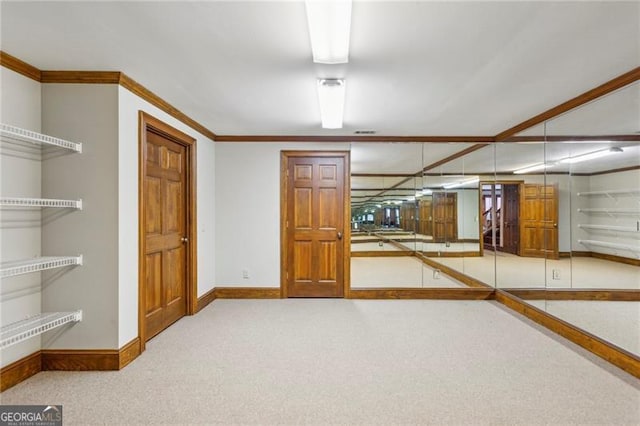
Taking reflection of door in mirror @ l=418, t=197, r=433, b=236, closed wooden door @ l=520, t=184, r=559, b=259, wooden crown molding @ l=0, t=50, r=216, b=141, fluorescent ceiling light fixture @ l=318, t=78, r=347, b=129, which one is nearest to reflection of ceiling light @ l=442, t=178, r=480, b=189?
reflection of door in mirror @ l=418, t=197, r=433, b=236

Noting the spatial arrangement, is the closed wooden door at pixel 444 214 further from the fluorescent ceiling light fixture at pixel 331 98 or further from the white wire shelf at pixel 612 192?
the fluorescent ceiling light fixture at pixel 331 98

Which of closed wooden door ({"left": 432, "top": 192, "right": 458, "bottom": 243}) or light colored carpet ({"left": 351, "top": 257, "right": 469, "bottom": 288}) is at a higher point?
closed wooden door ({"left": 432, "top": 192, "right": 458, "bottom": 243})

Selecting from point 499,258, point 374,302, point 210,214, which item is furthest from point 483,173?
point 210,214

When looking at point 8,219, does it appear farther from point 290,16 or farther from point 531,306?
point 531,306

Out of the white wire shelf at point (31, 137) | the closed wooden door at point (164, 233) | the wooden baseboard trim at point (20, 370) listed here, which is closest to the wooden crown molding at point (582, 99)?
the closed wooden door at point (164, 233)

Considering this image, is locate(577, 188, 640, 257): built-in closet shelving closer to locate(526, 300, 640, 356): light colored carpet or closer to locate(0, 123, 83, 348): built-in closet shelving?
locate(526, 300, 640, 356): light colored carpet

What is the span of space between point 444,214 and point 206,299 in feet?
11.8

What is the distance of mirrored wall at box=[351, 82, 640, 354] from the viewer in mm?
2750

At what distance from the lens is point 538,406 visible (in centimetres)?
205

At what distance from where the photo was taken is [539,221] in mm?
3850

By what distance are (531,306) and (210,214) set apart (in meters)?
4.22

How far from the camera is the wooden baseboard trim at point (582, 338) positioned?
250 centimetres

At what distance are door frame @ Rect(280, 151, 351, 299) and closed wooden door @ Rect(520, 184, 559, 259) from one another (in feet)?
7.49

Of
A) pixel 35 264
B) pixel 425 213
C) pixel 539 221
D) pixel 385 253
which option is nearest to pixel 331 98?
pixel 35 264
